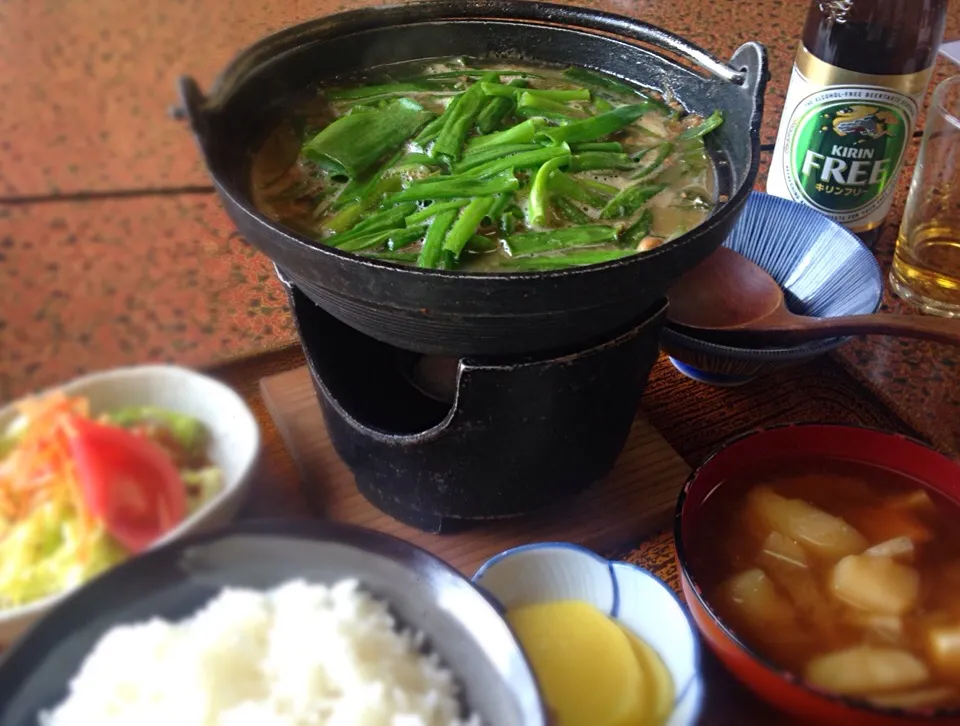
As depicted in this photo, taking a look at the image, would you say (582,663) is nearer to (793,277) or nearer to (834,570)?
(834,570)

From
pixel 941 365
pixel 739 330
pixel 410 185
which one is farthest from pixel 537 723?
pixel 941 365

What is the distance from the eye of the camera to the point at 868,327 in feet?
3.66

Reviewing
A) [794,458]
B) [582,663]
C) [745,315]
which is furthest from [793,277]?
[582,663]

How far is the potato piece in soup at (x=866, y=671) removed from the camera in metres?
0.81

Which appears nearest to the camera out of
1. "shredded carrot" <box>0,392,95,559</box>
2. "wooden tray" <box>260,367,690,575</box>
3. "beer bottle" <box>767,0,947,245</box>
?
"shredded carrot" <box>0,392,95,559</box>

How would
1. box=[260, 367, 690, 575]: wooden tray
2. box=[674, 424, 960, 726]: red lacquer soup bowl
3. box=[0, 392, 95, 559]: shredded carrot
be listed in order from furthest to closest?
1. box=[260, 367, 690, 575]: wooden tray
2. box=[674, 424, 960, 726]: red lacquer soup bowl
3. box=[0, 392, 95, 559]: shredded carrot

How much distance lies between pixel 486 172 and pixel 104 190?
0.59 meters

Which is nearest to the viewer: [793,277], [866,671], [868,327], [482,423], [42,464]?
[42,464]

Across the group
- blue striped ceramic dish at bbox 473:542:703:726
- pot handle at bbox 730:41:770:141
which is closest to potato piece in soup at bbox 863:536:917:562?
blue striped ceramic dish at bbox 473:542:703:726

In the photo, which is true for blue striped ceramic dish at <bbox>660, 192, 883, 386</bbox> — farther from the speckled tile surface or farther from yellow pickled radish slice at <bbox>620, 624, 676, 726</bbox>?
the speckled tile surface

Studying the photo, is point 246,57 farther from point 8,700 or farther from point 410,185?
point 8,700

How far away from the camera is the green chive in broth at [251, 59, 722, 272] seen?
0.96 m

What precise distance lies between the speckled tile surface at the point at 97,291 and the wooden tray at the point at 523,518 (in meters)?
0.61

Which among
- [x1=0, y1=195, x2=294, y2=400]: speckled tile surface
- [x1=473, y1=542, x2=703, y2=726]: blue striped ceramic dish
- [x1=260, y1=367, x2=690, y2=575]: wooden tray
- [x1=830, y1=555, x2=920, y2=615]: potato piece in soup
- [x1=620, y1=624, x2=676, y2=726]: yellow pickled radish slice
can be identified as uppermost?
[x1=0, y1=195, x2=294, y2=400]: speckled tile surface
